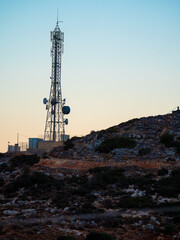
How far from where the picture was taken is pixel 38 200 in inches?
915

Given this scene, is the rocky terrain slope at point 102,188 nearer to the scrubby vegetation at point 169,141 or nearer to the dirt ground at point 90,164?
the dirt ground at point 90,164

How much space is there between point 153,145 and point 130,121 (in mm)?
10955

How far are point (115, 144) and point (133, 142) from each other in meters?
2.41

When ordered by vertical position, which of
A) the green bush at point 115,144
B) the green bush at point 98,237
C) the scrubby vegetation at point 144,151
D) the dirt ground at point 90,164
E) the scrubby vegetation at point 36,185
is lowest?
the green bush at point 98,237

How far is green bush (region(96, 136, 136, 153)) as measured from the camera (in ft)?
129

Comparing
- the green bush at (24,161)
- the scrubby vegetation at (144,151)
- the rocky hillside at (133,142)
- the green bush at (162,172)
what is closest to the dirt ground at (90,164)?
the green bush at (24,161)

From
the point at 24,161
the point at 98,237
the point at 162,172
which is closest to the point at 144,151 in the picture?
the point at 162,172

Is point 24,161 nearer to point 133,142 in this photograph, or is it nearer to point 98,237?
point 133,142

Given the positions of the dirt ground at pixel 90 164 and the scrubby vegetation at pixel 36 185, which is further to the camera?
the dirt ground at pixel 90 164

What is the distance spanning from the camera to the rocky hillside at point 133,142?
36.7 m

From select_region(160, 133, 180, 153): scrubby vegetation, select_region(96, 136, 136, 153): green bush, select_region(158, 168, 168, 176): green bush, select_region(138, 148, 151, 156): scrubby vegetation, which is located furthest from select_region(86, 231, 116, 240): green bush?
select_region(96, 136, 136, 153): green bush

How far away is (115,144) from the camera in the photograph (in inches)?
1572

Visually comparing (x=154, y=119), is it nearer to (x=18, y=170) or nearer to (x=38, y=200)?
(x=18, y=170)

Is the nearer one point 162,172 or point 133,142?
point 162,172
